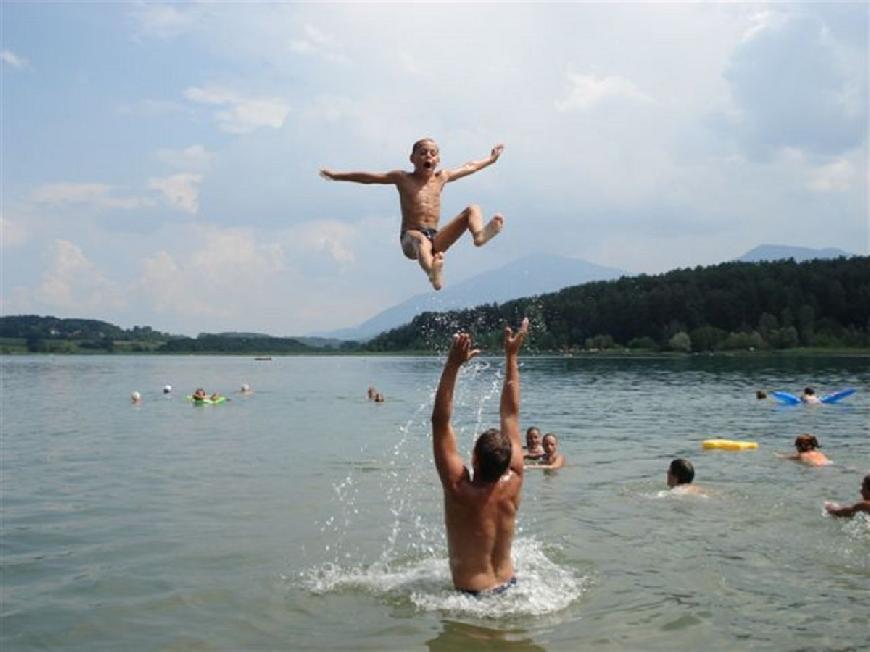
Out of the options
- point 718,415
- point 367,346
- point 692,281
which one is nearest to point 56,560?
point 718,415

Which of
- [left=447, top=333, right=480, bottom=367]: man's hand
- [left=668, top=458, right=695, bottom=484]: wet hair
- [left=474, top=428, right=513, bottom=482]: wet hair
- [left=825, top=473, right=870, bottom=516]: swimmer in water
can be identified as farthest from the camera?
[left=668, top=458, right=695, bottom=484]: wet hair

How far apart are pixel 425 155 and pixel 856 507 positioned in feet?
34.2

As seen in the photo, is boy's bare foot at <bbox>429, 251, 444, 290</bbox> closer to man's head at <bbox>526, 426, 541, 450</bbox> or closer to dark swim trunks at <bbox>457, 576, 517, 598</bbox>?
dark swim trunks at <bbox>457, 576, 517, 598</bbox>

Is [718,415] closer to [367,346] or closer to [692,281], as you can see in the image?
[692,281]

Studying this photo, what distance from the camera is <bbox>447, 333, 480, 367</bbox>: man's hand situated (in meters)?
8.36

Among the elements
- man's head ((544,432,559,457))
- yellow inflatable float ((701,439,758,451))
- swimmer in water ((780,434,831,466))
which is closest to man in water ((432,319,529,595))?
man's head ((544,432,559,457))

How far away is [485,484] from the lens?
9.40 m

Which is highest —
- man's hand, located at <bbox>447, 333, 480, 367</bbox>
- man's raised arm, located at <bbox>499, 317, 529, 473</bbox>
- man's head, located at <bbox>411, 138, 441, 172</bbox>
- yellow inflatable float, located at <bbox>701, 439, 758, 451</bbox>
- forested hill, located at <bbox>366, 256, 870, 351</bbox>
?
forested hill, located at <bbox>366, 256, 870, 351</bbox>

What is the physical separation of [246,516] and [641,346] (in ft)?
399

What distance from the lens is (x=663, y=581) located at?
12078 mm

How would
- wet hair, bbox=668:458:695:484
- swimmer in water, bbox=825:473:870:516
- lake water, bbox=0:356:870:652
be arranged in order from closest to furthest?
lake water, bbox=0:356:870:652
swimmer in water, bbox=825:473:870:516
wet hair, bbox=668:458:695:484

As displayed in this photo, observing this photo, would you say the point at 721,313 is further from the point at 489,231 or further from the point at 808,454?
the point at 489,231

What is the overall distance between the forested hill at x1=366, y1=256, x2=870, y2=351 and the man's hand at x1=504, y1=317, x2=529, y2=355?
378 feet

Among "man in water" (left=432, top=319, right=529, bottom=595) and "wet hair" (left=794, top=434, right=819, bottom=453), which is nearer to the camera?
"man in water" (left=432, top=319, right=529, bottom=595)
